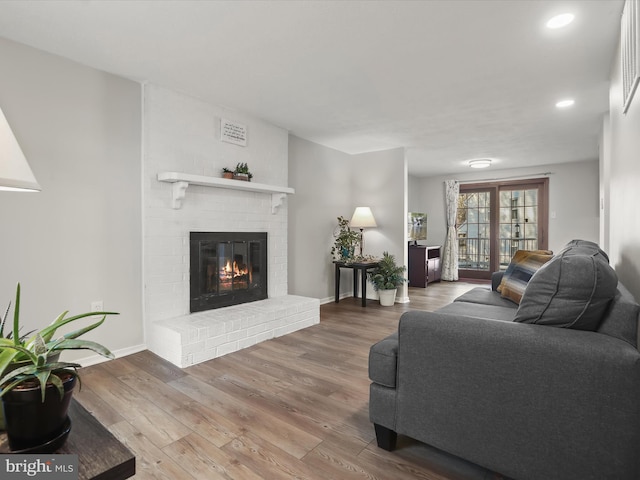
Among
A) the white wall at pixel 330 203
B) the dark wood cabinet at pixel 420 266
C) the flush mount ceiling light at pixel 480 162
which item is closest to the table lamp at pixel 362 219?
the white wall at pixel 330 203

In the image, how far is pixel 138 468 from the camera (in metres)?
1.60

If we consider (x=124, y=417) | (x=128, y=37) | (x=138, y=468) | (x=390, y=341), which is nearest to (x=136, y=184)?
(x=128, y=37)

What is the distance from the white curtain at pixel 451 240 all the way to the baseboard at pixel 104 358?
6.24 metres

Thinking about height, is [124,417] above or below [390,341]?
below

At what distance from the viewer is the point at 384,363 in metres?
1.67

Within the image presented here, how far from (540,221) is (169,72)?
Answer: 6.82 meters

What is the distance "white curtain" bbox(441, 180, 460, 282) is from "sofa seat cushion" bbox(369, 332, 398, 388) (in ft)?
20.9

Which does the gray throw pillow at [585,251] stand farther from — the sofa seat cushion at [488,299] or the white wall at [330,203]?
the white wall at [330,203]

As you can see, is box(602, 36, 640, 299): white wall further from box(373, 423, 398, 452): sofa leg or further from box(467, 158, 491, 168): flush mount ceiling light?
box(467, 158, 491, 168): flush mount ceiling light

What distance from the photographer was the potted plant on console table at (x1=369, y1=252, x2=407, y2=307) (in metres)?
5.04

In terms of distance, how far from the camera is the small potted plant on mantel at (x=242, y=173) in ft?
11.9

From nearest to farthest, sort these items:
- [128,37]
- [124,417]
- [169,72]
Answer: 1. [124,417]
2. [128,37]
3. [169,72]

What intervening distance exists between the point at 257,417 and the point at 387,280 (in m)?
3.33

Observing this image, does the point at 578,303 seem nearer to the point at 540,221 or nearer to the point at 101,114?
the point at 101,114
